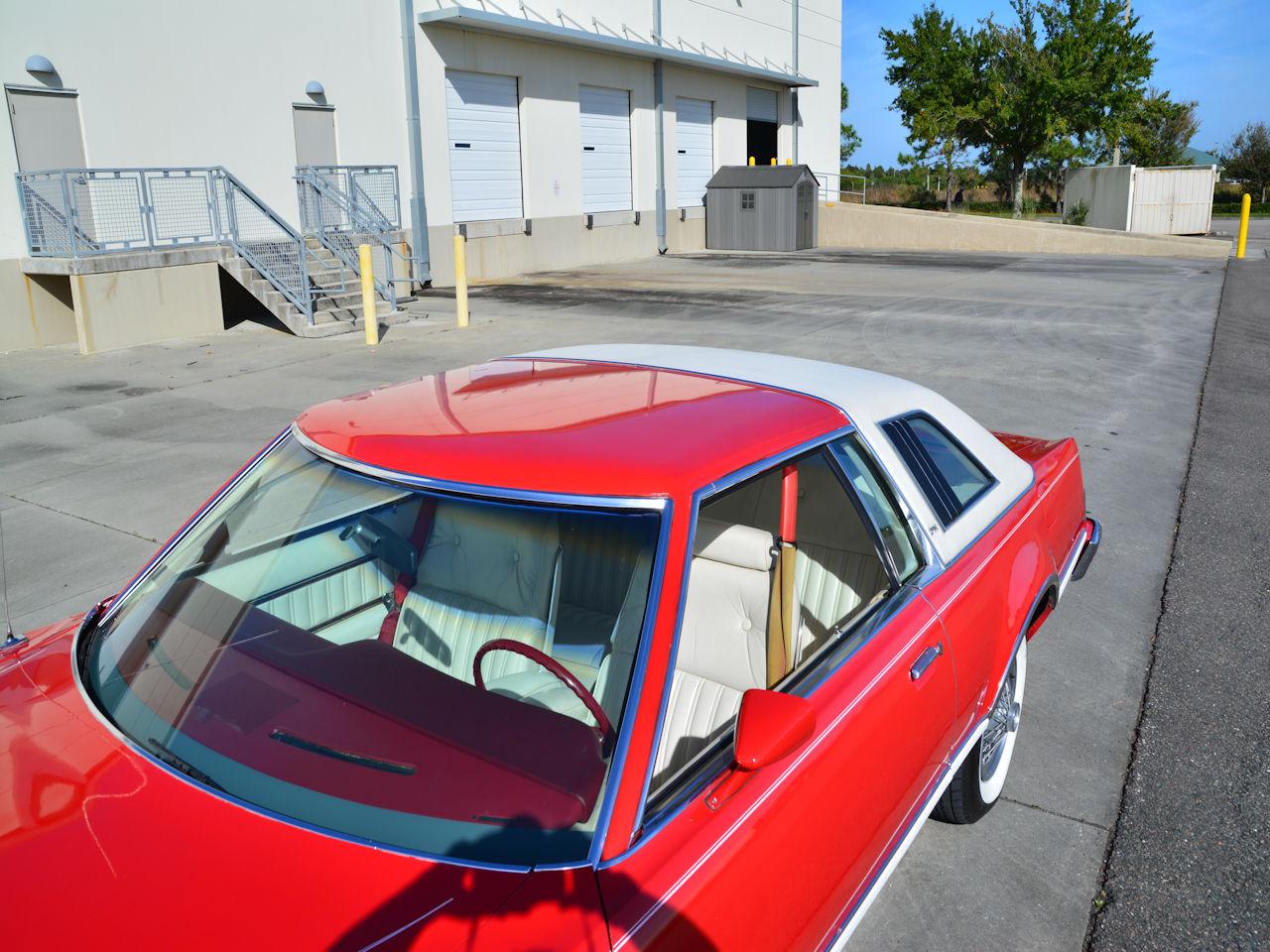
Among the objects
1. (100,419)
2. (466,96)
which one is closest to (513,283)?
(466,96)

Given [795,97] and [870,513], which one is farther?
[795,97]

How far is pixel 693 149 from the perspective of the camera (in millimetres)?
28688

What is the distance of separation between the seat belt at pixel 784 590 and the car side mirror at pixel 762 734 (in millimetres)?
624

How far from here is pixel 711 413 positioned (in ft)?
8.77

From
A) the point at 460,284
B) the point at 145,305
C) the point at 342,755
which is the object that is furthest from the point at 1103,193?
the point at 342,755

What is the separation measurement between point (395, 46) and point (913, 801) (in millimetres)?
19106

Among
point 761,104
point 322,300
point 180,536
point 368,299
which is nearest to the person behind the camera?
point 180,536

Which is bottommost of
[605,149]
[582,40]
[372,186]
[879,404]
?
[879,404]

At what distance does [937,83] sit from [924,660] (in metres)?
44.8

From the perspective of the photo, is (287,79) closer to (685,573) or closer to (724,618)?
(724,618)

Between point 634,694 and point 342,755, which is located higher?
point 634,694

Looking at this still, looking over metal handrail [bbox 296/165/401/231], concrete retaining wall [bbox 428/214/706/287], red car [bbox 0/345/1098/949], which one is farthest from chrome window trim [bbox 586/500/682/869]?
concrete retaining wall [bbox 428/214/706/287]

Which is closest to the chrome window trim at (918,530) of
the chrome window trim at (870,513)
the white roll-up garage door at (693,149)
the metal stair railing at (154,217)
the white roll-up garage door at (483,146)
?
the chrome window trim at (870,513)

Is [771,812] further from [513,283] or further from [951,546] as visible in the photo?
[513,283]
